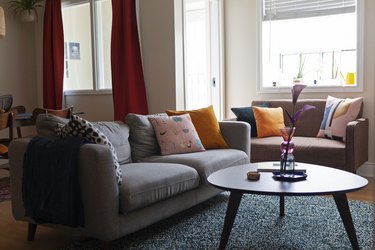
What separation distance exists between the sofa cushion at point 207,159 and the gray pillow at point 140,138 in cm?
9

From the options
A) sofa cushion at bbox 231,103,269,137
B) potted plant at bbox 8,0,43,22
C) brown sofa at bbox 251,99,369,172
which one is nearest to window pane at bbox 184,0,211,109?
sofa cushion at bbox 231,103,269,137

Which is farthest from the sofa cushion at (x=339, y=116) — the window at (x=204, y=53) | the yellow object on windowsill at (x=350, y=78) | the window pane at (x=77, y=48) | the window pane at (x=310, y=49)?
the window pane at (x=77, y=48)

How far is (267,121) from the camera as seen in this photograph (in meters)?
4.39

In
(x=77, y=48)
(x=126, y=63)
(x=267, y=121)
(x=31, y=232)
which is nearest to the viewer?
(x=31, y=232)

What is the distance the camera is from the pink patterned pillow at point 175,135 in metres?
3.31

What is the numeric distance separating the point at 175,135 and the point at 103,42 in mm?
2895

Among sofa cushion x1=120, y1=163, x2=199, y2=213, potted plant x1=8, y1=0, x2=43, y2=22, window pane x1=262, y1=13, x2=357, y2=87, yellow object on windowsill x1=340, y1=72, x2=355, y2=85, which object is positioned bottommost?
sofa cushion x1=120, y1=163, x2=199, y2=213

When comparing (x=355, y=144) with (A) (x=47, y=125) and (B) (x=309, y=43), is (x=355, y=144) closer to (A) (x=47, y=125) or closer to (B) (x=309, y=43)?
(B) (x=309, y=43)

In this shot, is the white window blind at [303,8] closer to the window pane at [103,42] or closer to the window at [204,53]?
the window at [204,53]

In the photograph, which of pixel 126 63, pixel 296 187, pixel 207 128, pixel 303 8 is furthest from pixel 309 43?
pixel 296 187

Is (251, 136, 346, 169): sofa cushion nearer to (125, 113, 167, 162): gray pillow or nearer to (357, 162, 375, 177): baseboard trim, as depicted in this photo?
(357, 162, 375, 177): baseboard trim

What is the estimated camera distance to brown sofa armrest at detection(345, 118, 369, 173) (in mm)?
3668

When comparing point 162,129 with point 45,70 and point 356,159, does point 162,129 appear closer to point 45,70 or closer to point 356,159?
point 356,159

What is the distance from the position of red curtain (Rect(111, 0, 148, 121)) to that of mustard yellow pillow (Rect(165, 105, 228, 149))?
4.78ft
